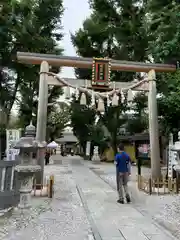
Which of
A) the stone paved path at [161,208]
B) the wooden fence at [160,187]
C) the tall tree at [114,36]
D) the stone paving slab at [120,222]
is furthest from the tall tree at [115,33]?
the stone paving slab at [120,222]

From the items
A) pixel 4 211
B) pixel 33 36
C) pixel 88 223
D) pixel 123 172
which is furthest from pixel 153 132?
pixel 33 36

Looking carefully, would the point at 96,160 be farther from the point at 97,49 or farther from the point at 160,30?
the point at 160,30

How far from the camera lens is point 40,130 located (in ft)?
31.7

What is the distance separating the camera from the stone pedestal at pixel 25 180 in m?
7.05

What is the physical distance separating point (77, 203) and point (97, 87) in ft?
15.3

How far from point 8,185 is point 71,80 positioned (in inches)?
198

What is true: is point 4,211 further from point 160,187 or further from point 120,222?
point 160,187

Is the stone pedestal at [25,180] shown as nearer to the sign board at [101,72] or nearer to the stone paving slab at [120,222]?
the stone paving slab at [120,222]

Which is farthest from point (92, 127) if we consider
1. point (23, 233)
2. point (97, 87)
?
point (23, 233)

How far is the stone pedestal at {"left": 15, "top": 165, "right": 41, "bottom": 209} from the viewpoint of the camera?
7.05 meters

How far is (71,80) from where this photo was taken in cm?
1062

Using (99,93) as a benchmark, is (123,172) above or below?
below

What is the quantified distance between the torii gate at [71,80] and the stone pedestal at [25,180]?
2.29 meters

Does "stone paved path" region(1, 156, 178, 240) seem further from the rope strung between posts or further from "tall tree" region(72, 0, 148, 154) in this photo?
"tall tree" region(72, 0, 148, 154)
